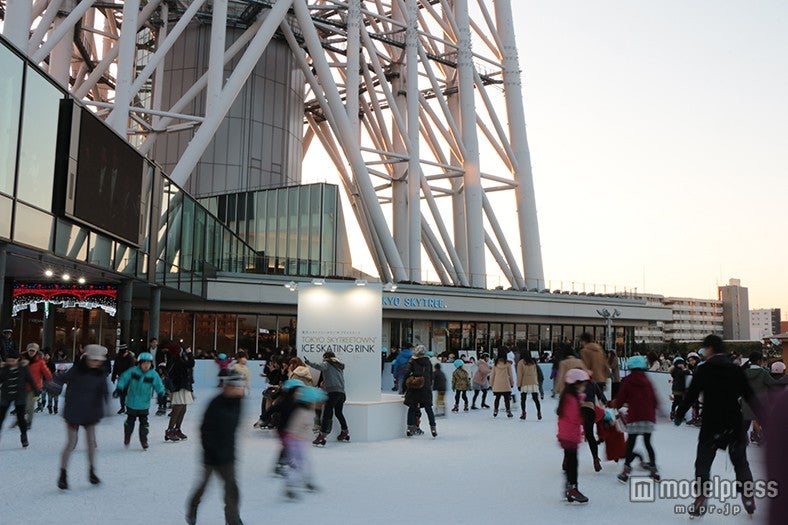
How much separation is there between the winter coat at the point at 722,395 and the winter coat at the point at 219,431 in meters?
4.41

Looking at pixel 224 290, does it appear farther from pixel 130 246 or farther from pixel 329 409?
pixel 329 409

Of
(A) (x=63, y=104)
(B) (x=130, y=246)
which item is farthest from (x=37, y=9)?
(A) (x=63, y=104)

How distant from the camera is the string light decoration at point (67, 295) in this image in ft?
80.6

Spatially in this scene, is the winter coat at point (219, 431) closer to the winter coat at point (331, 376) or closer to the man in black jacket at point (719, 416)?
the man in black jacket at point (719, 416)

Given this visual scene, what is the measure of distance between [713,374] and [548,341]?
127 feet

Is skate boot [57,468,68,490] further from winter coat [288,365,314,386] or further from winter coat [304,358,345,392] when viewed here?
winter coat [304,358,345,392]

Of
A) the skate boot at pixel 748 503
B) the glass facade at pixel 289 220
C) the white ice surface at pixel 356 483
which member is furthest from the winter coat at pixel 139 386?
the glass facade at pixel 289 220

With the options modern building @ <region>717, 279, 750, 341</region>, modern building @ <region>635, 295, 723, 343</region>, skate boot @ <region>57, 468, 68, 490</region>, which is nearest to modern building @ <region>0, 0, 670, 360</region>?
→ skate boot @ <region>57, 468, 68, 490</region>

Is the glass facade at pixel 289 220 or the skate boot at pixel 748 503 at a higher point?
the glass facade at pixel 289 220

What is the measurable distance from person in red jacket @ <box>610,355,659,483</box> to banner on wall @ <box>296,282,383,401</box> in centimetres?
662

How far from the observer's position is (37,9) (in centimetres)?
3753

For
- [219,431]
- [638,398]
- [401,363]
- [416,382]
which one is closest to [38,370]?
[416,382]

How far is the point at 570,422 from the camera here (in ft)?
27.6

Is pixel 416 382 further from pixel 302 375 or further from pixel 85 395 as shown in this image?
pixel 85 395
